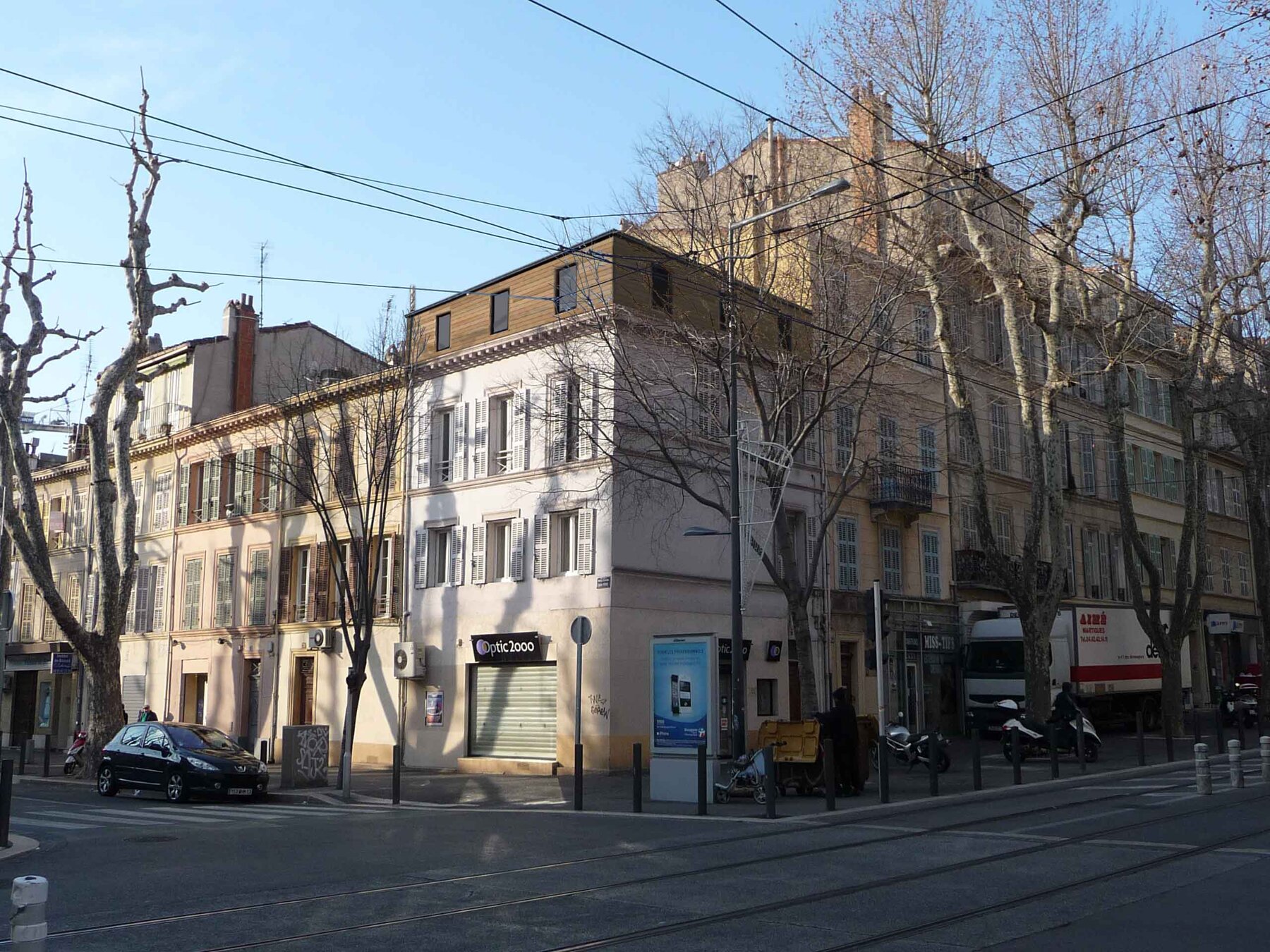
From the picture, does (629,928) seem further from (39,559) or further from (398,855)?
(39,559)

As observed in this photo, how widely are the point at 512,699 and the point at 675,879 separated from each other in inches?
719

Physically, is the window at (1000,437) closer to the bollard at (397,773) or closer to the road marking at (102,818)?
the bollard at (397,773)

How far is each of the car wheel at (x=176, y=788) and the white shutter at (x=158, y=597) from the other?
1915 centimetres

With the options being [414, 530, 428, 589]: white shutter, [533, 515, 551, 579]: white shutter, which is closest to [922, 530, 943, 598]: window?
[533, 515, 551, 579]: white shutter

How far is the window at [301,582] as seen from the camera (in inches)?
1331

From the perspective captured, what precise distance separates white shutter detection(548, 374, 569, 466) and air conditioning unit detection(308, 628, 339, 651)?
866cm

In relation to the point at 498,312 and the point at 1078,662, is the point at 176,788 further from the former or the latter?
the point at 1078,662

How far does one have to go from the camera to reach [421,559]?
3072 centimetres

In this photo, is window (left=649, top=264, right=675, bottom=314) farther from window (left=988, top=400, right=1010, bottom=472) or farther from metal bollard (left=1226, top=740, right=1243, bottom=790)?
window (left=988, top=400, right=1010, bottom=472)

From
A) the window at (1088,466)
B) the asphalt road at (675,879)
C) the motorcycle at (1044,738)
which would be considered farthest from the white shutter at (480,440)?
the window at (1088,466)

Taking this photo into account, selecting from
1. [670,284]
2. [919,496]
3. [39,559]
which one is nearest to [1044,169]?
[670,284]

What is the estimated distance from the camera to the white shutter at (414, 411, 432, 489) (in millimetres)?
31062

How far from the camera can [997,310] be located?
126ft

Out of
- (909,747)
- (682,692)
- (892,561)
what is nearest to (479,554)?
(909,747)
